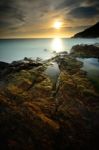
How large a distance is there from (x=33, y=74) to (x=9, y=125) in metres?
8.42

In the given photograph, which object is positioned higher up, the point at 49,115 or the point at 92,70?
the point at 92,70

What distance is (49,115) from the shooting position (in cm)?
1047

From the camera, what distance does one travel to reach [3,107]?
11.1 meters

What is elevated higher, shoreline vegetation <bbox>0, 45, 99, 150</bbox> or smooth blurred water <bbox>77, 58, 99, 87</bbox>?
smooth blurred water <bbox>77, 58, 99, 87</bbox>

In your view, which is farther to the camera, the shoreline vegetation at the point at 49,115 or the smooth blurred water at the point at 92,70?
the smooth blurred water at the point at 92,70

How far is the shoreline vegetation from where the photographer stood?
28.5 ft

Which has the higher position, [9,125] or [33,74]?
[33,74]

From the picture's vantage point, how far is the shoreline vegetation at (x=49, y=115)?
8680 mm

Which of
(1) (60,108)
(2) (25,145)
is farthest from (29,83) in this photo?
(2) (25,145)

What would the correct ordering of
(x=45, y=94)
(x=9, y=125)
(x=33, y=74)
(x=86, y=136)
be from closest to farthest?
(x=86, y=136), (x=9, y=125), (x=45, y=94), (x=33, y=74)

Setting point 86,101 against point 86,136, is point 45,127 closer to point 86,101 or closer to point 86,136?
point 86,136

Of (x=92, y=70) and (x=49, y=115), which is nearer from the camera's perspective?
(x=49, y=115)

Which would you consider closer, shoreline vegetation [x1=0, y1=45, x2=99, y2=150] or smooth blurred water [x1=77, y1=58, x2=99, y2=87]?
shoreline vegetation [x1=0, y1=45, x2=99, y2=150]

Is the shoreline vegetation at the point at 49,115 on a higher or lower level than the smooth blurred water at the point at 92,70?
lower
